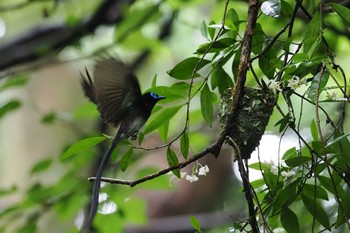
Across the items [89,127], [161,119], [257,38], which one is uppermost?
[257,38]

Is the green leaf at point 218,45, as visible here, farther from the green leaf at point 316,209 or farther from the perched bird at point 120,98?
the green leaf at point 316,209

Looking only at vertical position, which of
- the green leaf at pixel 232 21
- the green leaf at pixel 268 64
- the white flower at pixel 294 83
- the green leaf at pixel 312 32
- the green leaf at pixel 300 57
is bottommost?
the white flower at pixel 294 83

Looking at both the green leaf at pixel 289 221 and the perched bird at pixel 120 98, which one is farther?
the perched bird at pixel 120 98

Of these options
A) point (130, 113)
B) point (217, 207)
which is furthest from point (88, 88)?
point (217, 207)

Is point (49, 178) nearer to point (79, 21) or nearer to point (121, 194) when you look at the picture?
point (79, 21)

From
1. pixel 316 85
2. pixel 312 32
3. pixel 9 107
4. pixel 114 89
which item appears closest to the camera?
pixel 316 85

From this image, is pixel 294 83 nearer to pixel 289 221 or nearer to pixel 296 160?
pixel 296 160

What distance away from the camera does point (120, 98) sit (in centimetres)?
134

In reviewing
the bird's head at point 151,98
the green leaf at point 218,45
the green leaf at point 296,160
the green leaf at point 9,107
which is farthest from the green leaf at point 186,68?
the green leaf at point 9,107

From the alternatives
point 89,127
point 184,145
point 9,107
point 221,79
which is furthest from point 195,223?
point 89,127

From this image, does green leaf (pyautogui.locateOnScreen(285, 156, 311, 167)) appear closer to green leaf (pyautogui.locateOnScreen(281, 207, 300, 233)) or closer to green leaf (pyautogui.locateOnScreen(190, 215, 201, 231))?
green leaf (pyautogui.locateOnScreen(281, 207, 300, 233))

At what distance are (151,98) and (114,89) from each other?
0.08 metres

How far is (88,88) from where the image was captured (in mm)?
1474

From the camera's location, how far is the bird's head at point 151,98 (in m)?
1.33
